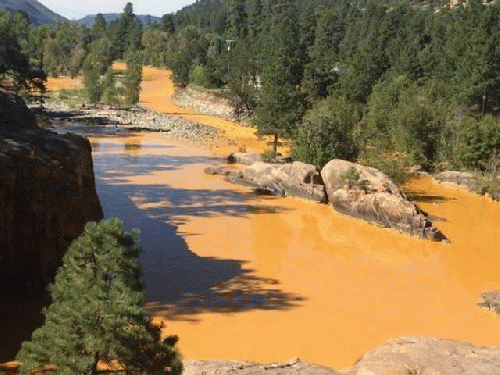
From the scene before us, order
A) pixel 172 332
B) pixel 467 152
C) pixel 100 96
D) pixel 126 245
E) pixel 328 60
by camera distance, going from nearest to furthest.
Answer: pixel 126 245 < pixel 172 332 < pixel 467 152 < pixel 328 60 < pixel 100 96

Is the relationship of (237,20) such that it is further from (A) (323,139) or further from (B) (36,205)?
(B) (36,205)

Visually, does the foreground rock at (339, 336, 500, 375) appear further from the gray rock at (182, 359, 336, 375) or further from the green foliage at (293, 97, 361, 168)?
the green foliage at (293, 97, 361, 168)

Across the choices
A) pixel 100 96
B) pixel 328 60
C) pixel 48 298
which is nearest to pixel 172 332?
pixel 48 298

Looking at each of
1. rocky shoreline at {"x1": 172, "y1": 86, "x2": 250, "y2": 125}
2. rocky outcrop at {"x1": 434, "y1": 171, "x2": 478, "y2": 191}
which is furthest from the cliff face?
rocky shoreline at {"x1": 172, "y1": 86, "x2": 250, "y2": 125}

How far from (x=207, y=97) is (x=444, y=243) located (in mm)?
60255

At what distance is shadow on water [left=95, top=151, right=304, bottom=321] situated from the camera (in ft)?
70.4

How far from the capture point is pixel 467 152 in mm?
45656

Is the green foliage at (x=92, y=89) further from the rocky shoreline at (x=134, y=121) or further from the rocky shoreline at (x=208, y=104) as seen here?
the rocky shoreline at (x=208, y=104)

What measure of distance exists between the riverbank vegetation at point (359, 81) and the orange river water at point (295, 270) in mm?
6345

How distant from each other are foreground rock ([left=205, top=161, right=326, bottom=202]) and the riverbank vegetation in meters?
3.45

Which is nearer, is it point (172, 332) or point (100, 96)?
point (172, 332)

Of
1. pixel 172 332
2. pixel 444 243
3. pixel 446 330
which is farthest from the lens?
pixel 444 243

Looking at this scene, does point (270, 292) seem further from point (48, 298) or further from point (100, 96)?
point (100, 96)

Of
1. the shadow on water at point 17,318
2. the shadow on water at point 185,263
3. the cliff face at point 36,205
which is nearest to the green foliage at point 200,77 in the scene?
the shadow on water at point 185,263
